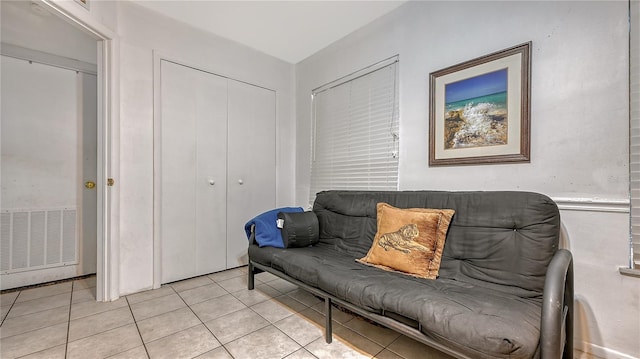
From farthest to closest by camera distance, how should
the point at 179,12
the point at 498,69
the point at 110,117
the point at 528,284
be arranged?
the point at 179,12 < the point at 110,117 < the point at 498,69 < the point at 528,284

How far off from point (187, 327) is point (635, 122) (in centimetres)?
289

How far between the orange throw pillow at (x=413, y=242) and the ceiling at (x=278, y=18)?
1.89 meters

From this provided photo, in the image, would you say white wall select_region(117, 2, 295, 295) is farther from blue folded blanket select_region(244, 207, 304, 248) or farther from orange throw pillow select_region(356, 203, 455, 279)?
orange throw pillow select_region(356, 203, 455, 279)

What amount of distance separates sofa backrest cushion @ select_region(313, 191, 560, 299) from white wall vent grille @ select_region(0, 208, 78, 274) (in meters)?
3.25

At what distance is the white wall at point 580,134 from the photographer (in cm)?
137

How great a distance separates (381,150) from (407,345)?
1.62 meters

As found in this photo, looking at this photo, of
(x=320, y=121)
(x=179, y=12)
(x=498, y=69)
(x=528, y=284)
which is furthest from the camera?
(x=320, y=121)

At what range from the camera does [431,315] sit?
Result: 3.72 ft

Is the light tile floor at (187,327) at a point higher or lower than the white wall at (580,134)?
lower

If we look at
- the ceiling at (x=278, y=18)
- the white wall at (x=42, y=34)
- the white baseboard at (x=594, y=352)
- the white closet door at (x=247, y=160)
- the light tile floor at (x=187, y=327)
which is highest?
the ceiling at (x=278, y=18)

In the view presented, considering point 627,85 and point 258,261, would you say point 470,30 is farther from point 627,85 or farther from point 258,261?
point 258,261

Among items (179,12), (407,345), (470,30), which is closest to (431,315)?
(407,345)

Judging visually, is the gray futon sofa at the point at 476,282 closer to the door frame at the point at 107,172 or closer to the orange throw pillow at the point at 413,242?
the orange throw pillow at the point at 413,242

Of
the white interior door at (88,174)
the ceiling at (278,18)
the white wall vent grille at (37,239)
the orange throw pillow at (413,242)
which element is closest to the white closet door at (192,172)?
the ceiling at (278,18)
